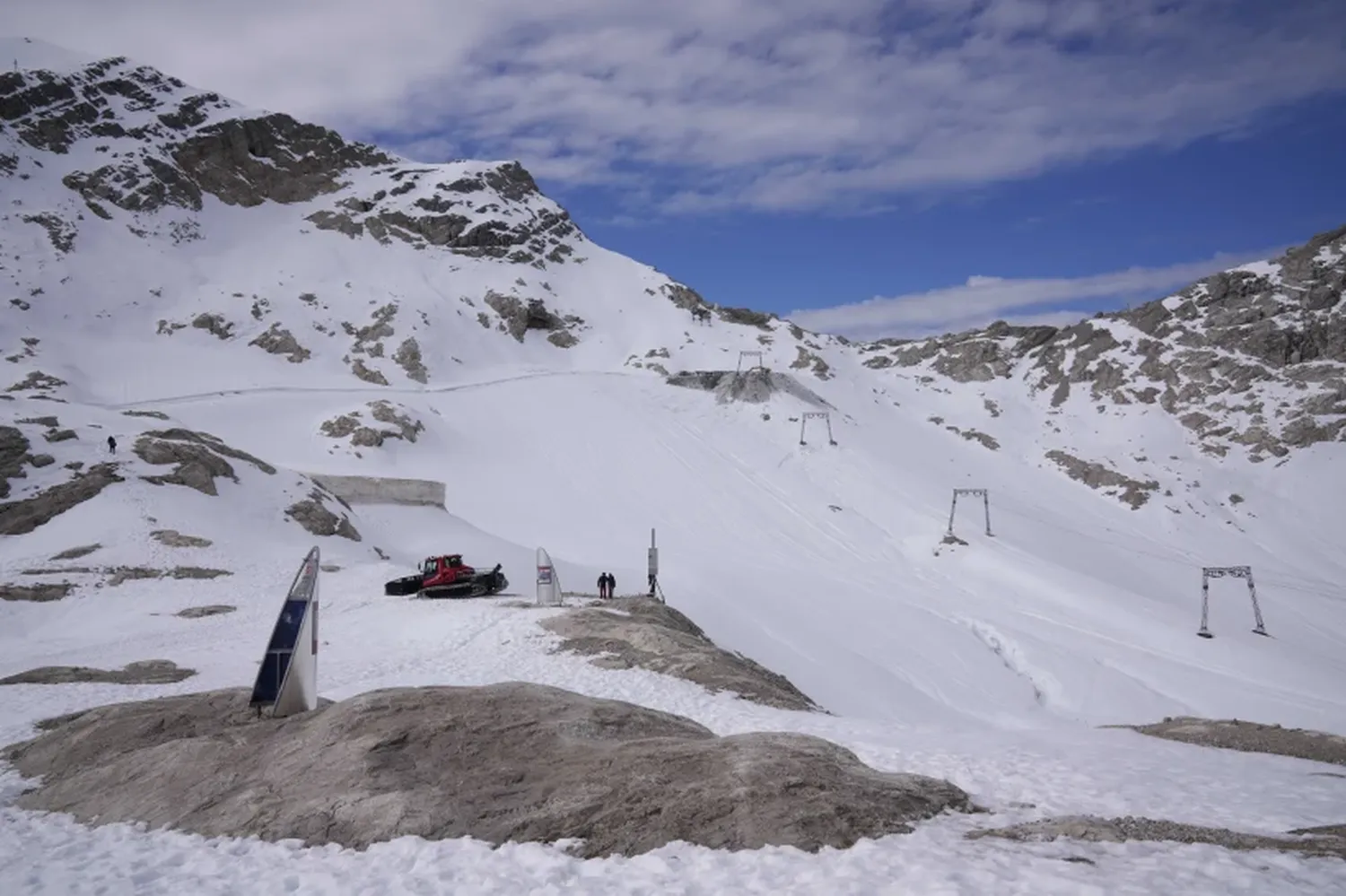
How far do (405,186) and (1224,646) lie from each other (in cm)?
12157

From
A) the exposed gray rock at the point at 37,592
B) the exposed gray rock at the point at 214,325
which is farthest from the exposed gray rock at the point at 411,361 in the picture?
the exposed gray rock at the point at 37,592

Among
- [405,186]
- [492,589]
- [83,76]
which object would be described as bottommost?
[492,589]

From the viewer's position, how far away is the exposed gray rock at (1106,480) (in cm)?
6109

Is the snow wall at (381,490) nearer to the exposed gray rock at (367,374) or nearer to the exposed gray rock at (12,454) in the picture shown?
the exposed gray rock at (12,454)

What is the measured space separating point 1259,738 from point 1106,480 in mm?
57673

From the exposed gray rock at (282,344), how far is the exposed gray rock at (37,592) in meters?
60.9

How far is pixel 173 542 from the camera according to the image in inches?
1169

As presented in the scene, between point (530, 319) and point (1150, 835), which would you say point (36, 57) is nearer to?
point (530, 319)

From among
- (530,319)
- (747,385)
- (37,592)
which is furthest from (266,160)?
(37,592)

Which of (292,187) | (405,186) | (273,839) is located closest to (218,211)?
(292,187)

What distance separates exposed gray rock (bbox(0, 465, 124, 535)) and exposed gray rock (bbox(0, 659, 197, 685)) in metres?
15.2

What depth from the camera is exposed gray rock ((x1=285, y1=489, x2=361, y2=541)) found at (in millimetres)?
35719

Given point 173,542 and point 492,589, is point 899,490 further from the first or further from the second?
point 173,542

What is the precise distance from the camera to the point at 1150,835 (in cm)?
678
